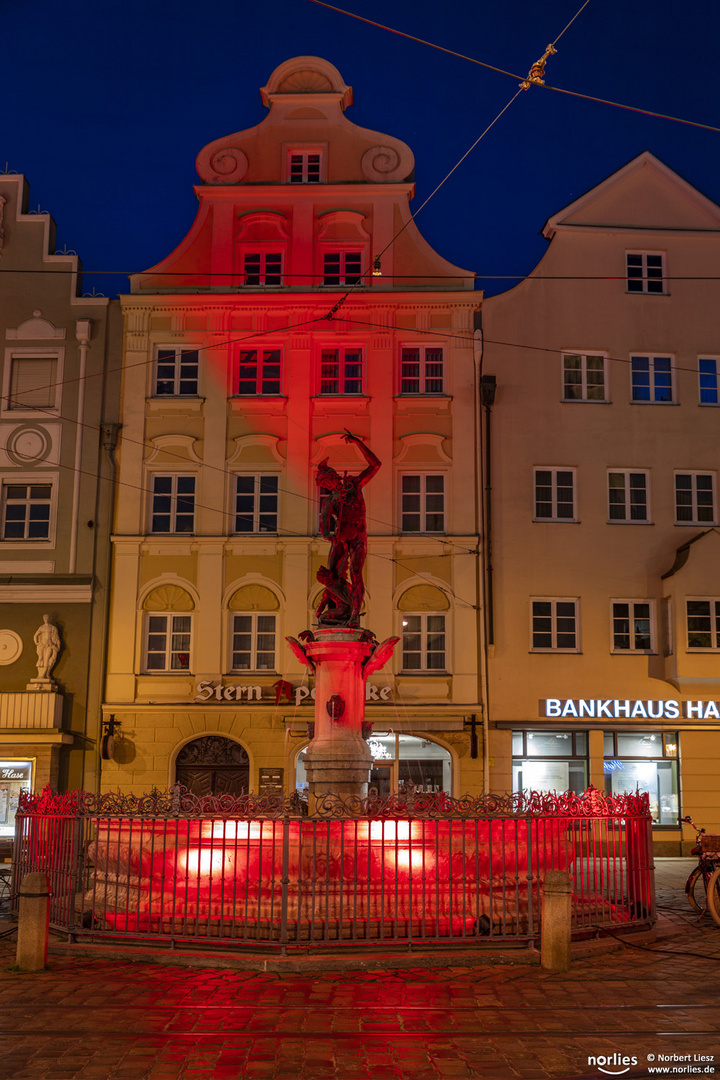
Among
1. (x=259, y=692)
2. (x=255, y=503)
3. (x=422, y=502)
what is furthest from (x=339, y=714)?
(x=255, y=503)

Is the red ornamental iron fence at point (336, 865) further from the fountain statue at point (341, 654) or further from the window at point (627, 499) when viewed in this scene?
the window at point (627, 499)

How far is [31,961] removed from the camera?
37.5 ft

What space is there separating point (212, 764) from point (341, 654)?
42.4ft

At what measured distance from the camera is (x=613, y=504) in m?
30.1

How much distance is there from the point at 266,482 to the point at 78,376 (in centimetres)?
592

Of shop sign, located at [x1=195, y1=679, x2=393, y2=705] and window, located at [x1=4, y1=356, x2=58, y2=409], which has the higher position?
window, located at [x1=4, y1=356, x2=58, y2=409]

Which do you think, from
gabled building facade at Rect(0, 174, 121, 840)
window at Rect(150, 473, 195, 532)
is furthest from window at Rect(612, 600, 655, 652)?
gabled building facade at Rect(0, 174, 121, 840)

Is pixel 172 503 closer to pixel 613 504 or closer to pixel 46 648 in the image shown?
pixel 46 648

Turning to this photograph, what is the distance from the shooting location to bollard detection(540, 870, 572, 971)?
452 inches

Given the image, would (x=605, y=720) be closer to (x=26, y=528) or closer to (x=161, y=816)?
(x=26, y=528)

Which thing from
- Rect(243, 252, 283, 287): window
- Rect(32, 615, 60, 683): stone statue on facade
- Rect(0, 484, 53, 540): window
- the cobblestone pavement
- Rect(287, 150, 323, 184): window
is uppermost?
Rect(287, 150, 323, 184): window

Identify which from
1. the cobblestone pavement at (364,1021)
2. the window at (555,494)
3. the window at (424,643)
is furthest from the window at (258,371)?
the cobblestone pavement at (364,1021)

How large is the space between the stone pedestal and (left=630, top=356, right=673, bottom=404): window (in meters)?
16.3

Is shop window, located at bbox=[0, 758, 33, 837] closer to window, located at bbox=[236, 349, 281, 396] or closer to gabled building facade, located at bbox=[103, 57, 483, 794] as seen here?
gabled building facade, located at bbox=[103, 57, 483, 794]
